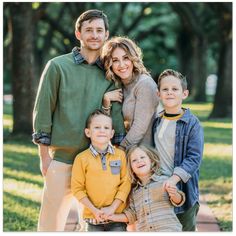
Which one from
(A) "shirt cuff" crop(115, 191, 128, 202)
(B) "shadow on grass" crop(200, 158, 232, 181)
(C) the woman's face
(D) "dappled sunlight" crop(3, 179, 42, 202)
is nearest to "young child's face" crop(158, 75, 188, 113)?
(C) the woman's face

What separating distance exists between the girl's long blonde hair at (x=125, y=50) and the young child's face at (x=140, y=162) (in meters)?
0.55

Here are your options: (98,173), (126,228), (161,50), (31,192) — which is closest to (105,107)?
(98,173)

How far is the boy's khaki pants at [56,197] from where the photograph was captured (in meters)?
4.48

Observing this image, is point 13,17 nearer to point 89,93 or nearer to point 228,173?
point 228,173

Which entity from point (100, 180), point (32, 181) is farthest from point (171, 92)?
point (32, 181)

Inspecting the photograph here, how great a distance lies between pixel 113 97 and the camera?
435cm

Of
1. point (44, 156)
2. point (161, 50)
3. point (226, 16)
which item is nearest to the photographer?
point (44, 156)

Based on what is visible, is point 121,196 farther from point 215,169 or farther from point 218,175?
point 215,169

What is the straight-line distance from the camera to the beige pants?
14.7 ft

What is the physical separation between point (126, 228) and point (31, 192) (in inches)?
156

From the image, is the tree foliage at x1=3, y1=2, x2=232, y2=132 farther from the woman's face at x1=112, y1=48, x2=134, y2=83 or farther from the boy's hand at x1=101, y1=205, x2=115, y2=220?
the boy's hand at x1=101, y1=205, x2=115, y2=220

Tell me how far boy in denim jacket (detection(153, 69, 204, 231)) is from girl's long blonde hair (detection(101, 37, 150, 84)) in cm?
19

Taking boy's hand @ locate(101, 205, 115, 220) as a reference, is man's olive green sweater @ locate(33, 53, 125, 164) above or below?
above

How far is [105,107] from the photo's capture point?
440cm
